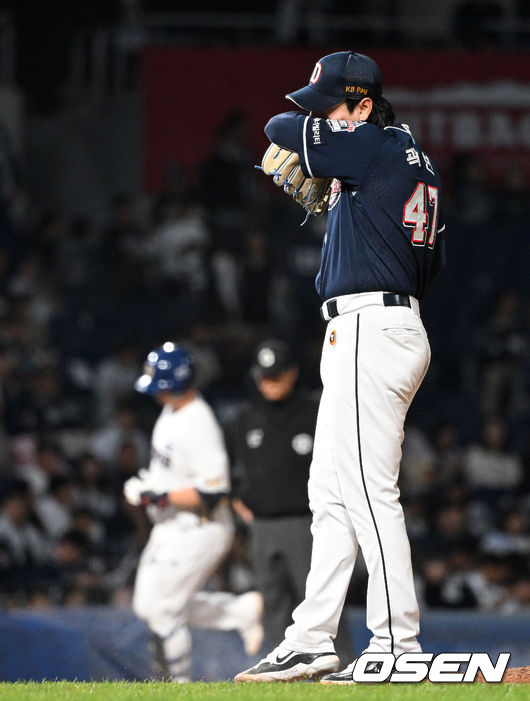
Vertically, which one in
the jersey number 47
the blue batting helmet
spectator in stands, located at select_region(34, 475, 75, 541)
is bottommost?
spectator in stands, located at select_region(34, 475, 75, 541)

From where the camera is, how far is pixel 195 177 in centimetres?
1524

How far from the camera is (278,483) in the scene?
8.30 metres

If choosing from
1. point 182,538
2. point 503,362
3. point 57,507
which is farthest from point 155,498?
point 503,362

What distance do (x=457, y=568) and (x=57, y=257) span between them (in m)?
5.69

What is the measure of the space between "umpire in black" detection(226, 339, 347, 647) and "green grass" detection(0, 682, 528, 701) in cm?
336

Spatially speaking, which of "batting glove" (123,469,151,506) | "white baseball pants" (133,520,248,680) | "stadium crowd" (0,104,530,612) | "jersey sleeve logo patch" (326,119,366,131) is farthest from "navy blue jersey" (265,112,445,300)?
"stadium crowd" (0,104,530,612)

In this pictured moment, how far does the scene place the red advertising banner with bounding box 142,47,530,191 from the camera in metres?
15.3

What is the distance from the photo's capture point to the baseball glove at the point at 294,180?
4984 mm

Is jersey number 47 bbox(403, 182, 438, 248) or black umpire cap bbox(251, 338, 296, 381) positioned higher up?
jersey number 47 bbox(403, 182, 438, 248)

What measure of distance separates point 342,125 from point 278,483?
3.80 m

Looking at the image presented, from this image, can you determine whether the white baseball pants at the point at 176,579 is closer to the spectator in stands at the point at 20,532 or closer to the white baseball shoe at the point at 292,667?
the spectator in stands at the point at 20,532

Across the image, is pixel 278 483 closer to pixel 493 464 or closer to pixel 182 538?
pixel 182 538

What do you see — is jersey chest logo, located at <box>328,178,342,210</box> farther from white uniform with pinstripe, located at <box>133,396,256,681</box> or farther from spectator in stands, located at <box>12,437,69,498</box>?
spectator in stands, located at <box>12,437,69,498</box>

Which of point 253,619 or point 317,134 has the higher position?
point 317,134
